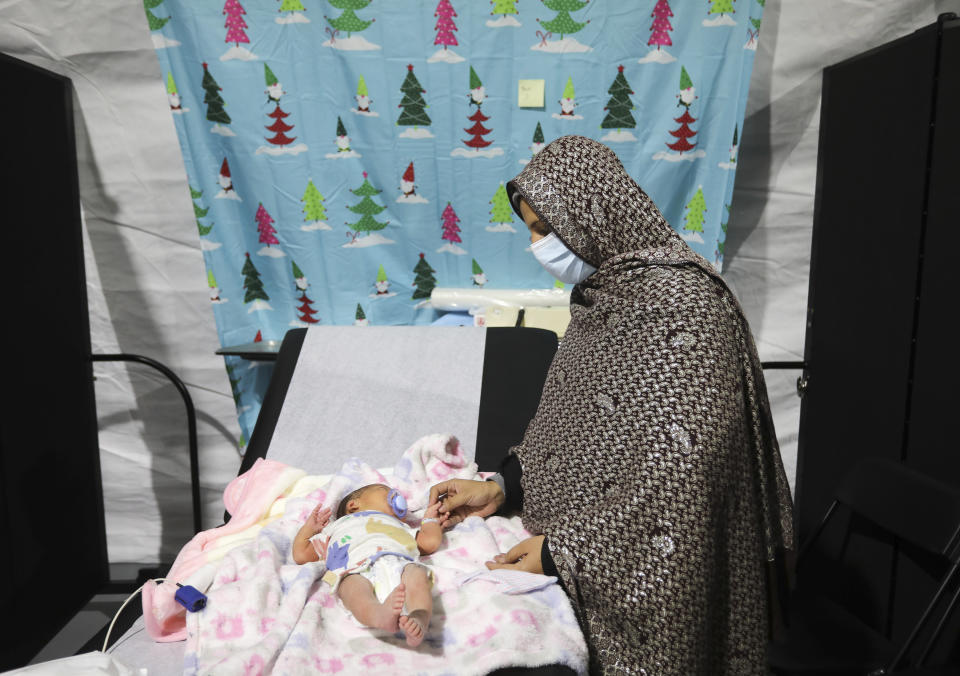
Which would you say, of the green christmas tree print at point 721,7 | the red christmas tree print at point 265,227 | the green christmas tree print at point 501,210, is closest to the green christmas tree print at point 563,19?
the green christmas tree print at point 721,7

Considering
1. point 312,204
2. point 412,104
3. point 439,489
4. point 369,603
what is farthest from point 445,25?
point 369,603

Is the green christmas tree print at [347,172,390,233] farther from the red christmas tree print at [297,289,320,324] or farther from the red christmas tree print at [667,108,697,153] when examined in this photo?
the red christmas tree print at [667,108,697,153]

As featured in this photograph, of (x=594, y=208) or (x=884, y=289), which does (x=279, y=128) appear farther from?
(x=884, y=289)

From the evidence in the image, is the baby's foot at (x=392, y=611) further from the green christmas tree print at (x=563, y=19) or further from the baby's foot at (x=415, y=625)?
the green christmas tree print at (x=563, y=19)

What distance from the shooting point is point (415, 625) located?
1.17m

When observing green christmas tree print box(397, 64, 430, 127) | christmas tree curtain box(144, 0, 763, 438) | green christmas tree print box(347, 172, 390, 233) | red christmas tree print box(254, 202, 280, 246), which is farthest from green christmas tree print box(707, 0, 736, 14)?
red christmas tree print box(254, 202, 280, 246)

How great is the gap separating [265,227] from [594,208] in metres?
1.58

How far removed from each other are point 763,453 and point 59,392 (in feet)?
7.14

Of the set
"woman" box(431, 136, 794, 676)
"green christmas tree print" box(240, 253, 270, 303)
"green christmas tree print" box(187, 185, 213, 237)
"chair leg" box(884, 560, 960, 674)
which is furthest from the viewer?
"green christmas tree print" box(240, 253, 270, 303)

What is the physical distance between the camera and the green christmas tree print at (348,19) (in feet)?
8.04

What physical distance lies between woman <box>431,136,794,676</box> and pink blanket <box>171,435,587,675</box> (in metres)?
0.08

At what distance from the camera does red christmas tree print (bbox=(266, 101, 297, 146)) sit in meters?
2.55

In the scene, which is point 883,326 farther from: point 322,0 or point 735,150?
point 322,0

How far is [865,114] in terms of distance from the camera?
226 centimetres
